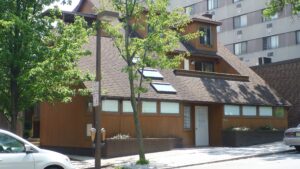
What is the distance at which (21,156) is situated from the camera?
37.8 ft

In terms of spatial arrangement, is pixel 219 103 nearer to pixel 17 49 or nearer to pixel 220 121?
pixel 220 121

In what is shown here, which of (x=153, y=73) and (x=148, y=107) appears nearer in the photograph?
(x=148, y=107)

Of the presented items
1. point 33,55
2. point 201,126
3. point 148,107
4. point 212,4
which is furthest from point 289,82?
point 212,4

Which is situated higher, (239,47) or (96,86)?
(239,47)

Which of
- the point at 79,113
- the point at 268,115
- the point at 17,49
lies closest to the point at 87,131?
the point at 79,113

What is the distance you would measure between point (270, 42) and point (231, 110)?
26987 millimetres

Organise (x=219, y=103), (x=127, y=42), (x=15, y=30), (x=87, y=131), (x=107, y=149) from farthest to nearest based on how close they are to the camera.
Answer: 1. (x=219, y=103)
2. (x=87, y=131)
3. (x=107, y=149)
4. (x=127, y=42)
5. (x=15, y=30)

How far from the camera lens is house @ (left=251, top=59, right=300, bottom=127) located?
31703 mm

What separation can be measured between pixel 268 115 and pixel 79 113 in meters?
11.8

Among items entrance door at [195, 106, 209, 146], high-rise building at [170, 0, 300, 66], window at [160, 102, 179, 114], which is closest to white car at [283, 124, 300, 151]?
window at [160, 102, 179, 114]

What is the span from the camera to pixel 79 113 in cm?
2289

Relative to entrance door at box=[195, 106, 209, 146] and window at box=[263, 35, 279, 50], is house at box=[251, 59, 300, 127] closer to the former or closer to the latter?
entrance door at box=[195, 106, 209, 146]

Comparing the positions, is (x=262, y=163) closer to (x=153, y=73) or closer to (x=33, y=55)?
(x=33, y=55)

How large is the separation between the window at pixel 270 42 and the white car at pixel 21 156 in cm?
4268
